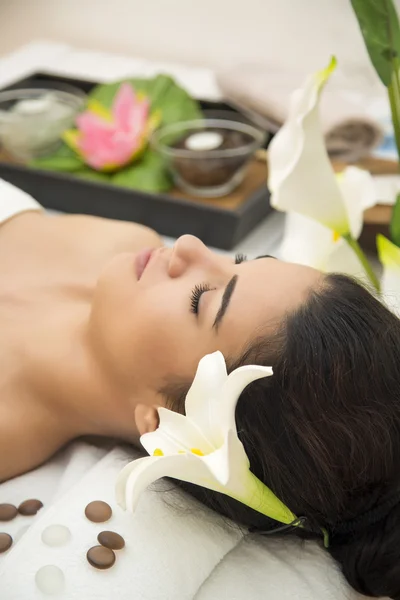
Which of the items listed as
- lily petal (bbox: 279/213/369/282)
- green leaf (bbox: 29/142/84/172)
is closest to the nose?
A: lily petal (bbox: 279/213/369/282)

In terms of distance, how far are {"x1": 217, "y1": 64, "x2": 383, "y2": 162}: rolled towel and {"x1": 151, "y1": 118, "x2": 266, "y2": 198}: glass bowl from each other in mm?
154

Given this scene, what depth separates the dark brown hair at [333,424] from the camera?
2.31 feet

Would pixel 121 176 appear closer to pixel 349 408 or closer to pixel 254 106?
pixel 254 106

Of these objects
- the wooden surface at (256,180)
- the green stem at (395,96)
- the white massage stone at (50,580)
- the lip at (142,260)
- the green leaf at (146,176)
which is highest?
the green stem at (395,96)

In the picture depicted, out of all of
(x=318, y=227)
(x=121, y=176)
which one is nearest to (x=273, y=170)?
(x=318, y=227)

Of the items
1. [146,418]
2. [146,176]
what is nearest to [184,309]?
[146,418]

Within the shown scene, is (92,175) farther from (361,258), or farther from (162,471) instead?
(162,471)

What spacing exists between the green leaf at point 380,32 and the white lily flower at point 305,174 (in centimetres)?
8

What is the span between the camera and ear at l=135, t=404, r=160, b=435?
0.76 meters

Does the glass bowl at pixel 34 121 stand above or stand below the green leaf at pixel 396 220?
below

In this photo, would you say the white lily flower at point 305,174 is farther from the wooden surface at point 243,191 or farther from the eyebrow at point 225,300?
the wooden surface at point 243,191

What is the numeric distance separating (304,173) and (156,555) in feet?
1.46

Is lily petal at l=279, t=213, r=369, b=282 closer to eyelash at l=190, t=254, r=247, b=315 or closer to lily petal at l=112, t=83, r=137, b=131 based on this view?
eyelash at l=190, t=254, r=247, b=315

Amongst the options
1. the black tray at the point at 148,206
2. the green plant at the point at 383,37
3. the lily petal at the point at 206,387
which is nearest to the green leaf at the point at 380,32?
the green plant at the point at 383,37
